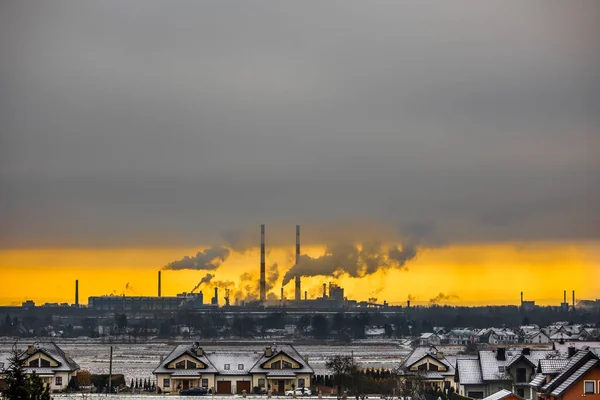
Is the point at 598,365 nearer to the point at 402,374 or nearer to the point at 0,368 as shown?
the point at 402,374


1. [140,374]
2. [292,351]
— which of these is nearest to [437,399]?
[292,351]

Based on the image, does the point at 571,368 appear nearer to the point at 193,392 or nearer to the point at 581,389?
the point at 581,389

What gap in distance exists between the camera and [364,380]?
223 ft

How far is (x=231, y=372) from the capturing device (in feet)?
223

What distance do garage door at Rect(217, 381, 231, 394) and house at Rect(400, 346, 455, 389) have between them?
9599 mm

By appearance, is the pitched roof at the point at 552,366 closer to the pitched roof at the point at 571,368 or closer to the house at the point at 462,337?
the pitched roof at the point at 571,368

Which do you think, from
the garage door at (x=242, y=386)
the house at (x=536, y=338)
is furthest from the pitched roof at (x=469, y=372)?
the house at (x=536, y=338)

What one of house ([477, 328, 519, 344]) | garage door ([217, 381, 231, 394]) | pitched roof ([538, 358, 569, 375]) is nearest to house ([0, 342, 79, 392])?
garage door ([217, 381, 231, 394])

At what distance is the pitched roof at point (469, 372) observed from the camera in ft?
189

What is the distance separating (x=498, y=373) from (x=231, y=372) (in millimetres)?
17017

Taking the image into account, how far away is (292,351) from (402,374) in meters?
6.84

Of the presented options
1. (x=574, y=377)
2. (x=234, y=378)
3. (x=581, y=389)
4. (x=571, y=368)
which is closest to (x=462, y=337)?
(x=234, y=378)

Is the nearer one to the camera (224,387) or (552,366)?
(552,366)

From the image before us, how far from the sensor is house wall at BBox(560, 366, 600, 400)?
135ft
